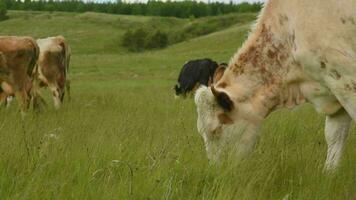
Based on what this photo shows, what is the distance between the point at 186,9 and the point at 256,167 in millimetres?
150547

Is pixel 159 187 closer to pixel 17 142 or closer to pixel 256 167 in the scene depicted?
pixel 256 167

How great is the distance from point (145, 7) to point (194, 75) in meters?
141

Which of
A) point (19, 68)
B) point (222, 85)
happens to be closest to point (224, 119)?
point (222, 85)

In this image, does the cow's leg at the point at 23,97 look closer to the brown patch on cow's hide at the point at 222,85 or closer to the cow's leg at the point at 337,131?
the brown patch on cow's hide at the point at 222,85

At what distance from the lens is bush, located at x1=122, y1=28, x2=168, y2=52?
284ft

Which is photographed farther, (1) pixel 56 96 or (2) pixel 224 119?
(1) pixel 56 96

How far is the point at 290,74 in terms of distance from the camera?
21.3 feet

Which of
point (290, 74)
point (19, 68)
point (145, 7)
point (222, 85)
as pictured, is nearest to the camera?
point (290, 74)

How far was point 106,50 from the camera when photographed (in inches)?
3337

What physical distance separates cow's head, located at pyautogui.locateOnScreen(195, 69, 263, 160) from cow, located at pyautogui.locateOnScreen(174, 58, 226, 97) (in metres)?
15.6

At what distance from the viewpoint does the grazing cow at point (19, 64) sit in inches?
508

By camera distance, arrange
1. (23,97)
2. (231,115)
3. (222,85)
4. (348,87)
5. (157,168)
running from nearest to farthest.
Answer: (157,168), (348,87), (231,115), (222,85), (23,97)

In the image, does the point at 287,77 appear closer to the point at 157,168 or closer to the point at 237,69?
the point at 237,69

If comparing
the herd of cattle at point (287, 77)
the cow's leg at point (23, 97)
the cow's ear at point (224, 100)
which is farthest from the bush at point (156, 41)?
the cow's ear at point (224, 100)
